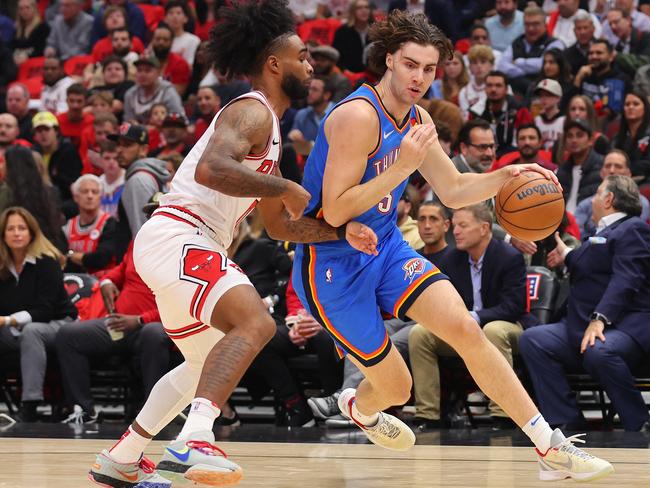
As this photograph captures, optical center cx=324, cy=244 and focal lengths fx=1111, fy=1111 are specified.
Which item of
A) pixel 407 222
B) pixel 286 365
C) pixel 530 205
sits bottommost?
pixel 286 365

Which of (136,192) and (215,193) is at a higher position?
(215,193)

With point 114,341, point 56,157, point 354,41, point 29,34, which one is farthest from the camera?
point 29,34

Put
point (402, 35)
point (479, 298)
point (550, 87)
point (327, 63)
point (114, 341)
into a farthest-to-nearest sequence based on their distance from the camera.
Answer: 1. point (327, 63)
2. point (550, 87)
3. point (114, 341)
4. point (479, 298)
5. point (402, 35)

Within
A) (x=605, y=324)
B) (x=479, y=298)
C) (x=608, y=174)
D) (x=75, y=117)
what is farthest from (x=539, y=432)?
(x=75, y=117)

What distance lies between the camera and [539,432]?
4.44 meters

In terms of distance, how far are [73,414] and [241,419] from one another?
1223 mm

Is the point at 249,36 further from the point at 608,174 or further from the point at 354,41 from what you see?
the point at 354,41

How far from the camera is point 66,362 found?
26.1 feet

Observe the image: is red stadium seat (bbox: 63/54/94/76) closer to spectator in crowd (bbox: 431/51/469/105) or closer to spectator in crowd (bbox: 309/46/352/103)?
spectator in crowd (bbox: 309/46/352/103)

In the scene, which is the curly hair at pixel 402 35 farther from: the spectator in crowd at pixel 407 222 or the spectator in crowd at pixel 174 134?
the spectator in crowd at pixel 174 134

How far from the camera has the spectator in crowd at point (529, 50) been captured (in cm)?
1127

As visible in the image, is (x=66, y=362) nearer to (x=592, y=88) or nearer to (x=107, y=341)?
(x=107, y=341)

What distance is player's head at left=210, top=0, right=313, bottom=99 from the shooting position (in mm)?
4598

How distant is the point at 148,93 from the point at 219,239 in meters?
7.94
